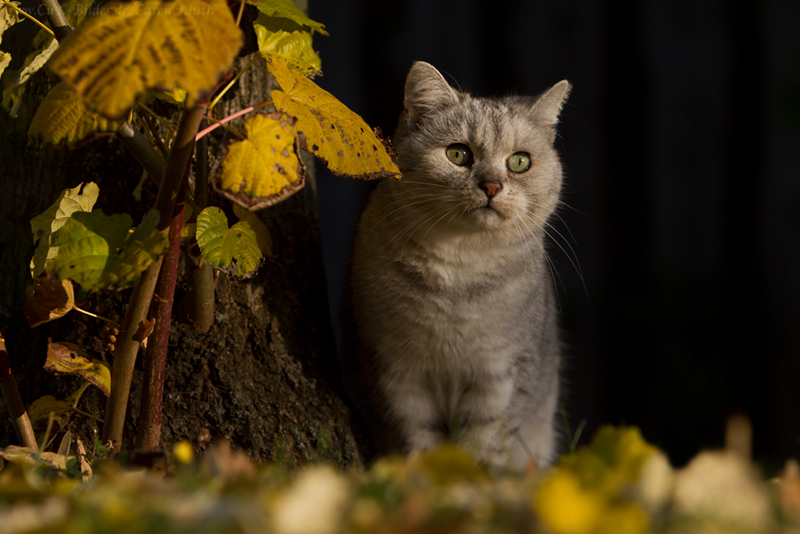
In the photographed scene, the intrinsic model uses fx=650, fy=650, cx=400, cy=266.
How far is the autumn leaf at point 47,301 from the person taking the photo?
1.23 meters

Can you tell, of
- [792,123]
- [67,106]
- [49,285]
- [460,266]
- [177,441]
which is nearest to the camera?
[67,106]

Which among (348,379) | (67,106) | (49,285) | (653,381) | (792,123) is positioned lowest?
(653,381)

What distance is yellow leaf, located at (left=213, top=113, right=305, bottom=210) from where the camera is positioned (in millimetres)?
988

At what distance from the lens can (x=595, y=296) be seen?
11.3ft

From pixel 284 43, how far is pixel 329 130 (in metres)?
0.30

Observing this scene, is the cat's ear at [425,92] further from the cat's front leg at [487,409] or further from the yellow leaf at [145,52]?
the yellow leaf at [145,52]

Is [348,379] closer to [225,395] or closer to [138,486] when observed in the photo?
[225,395]

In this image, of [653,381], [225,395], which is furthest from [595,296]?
[225,395]

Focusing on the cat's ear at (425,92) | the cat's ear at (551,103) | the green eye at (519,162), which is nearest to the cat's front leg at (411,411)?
the green eye at (519,162)

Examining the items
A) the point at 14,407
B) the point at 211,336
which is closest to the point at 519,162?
the point at 211,336

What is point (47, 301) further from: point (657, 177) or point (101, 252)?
point (657, 177)

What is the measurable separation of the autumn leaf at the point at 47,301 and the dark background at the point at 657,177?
6.69 feet

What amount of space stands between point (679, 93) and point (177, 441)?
2900 millimetres

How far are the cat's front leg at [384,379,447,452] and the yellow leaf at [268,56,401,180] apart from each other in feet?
3.15
